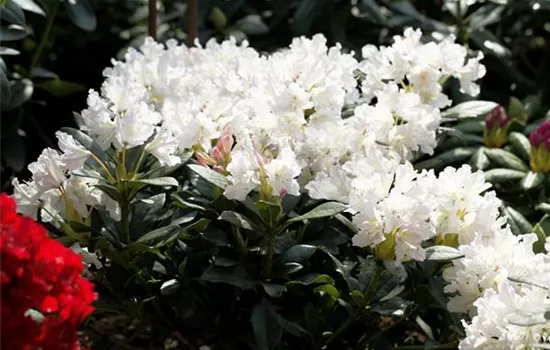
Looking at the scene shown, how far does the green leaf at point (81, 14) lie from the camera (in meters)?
2.59

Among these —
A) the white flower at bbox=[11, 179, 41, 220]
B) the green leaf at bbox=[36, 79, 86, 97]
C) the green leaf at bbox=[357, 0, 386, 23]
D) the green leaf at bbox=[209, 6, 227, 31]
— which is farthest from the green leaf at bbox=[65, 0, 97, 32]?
the white flower at bbox=[11, 179, 41, 220]

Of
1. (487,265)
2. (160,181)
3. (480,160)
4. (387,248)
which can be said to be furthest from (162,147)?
(480,160)

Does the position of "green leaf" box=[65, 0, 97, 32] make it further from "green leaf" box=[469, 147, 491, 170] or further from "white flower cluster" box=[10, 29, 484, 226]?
"green leaf" box=[469, 147, 491, 170]

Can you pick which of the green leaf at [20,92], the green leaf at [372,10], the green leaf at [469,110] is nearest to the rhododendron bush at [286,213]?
the green leaf at [469,110]

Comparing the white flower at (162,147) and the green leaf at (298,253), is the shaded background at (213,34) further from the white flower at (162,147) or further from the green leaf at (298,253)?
the green leaf at (298,253)

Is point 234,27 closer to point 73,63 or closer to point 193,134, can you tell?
point 73,63

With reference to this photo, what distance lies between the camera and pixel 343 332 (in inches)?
78.6

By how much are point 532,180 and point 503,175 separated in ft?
0.23

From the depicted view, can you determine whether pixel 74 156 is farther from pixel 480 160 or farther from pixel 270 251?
pixel 480 160

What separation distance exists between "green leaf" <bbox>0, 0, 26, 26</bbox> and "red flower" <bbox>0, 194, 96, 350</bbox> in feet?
3.27

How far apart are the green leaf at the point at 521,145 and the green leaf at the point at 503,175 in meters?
0.06

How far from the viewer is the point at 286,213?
181cm

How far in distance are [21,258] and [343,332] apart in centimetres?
83

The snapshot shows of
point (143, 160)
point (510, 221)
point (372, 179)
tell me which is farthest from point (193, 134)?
point (510, 221)
